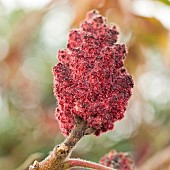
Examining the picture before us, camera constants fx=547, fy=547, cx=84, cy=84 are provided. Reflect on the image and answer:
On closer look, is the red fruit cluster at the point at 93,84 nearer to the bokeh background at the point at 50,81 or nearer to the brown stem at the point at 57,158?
the brown stem at the point at 57,158

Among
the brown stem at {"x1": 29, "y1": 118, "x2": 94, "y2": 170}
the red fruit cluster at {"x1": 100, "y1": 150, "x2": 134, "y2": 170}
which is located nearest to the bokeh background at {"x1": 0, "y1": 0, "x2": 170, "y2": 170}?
the red fruit cluster at {"x1": 100, "y1": 150, "x2": 134, "y2": 170}

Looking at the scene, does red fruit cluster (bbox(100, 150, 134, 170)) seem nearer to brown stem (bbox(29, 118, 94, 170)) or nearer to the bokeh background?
brown stem (bbox(29, 118, 94, 170))

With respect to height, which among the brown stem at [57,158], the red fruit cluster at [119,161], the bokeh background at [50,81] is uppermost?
the bokeh background at [50,81]

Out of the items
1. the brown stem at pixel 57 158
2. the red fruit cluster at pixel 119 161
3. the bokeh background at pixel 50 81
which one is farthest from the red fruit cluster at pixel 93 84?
the bokeh background at pixel 50 81

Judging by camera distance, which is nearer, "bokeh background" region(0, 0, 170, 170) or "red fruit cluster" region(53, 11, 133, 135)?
"red fruit cluster" region(53, 11, 133, 135)

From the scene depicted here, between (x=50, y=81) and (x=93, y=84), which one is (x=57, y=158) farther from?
(x=50, y=81)

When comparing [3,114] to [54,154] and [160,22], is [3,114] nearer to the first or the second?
[160,22]

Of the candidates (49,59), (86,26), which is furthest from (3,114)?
(86,26)
